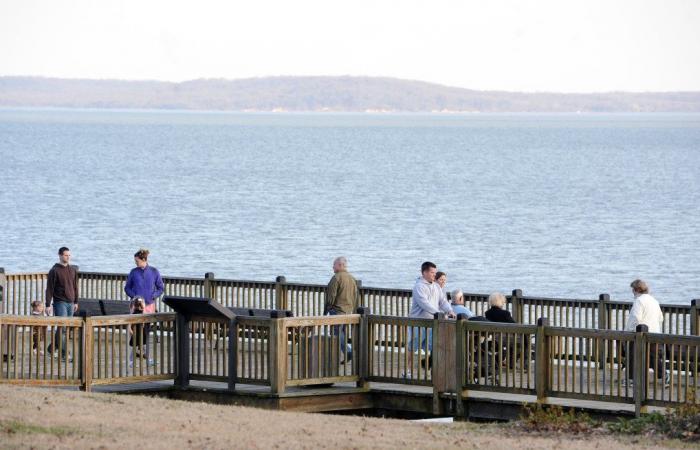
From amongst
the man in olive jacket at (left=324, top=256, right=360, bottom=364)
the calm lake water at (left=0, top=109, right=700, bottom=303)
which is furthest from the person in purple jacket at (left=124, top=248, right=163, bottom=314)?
the calm lake water at (left=0, top=109, right=700, bottom=303)

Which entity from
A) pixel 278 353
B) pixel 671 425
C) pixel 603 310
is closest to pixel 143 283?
pixel 278 353

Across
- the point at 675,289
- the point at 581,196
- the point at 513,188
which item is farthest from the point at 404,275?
the point at 513,188

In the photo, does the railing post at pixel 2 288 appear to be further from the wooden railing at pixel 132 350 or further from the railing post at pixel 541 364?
the railing post at pixel 541 364

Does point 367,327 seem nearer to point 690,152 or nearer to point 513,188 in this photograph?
point 513,188

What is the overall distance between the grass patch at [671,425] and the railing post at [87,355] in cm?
701

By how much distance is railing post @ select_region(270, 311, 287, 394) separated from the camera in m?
19.7

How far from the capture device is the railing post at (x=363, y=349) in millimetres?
20391

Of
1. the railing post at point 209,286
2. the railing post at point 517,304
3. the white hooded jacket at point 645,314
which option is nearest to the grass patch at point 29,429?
the white hooded jacket at point 645,314

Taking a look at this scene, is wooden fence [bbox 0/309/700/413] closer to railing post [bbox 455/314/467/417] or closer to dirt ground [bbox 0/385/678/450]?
railing post [bbox 455/314/467/417]

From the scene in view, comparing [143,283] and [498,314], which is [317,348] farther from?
[143,283]

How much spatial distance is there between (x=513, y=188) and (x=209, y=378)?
99.5m

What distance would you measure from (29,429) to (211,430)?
1.77 metres

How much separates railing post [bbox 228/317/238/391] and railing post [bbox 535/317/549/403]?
397cm

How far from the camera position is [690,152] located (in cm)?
19225
